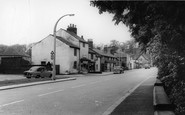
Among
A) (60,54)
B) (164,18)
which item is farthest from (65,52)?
(164,18)

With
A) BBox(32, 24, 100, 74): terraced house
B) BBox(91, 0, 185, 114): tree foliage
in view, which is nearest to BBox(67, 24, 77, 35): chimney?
BBox(32, 24, 100, 74): terraced house

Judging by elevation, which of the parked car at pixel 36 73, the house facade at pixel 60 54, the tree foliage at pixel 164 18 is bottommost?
the parked car at pixel 36 73

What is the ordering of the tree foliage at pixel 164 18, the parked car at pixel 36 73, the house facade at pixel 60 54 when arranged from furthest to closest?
the house facade at pixel 60 54 < the parked car at pixel 36 73 < the tree foliage at pixel 164 18

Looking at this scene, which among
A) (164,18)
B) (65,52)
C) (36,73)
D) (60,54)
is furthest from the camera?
(60,54)

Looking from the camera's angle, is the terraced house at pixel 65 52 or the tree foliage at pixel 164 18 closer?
the tree foliage at pixel 164 18

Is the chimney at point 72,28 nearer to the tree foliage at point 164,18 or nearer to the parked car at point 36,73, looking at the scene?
the parked car at point 36,73

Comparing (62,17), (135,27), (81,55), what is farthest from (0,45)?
(135,27)

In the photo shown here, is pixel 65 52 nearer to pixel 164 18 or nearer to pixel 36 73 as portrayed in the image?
pixel 36 73

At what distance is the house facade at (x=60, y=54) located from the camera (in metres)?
53.8

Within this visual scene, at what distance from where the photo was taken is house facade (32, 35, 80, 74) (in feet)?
177

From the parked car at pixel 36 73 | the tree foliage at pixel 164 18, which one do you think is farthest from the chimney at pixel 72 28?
the tree foliage at pixel 164 18

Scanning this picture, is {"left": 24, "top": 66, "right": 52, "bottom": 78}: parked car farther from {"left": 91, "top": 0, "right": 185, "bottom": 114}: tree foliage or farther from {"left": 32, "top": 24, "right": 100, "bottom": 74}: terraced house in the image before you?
{"left": 91, "top": 0, "right": 185, "bottom": 114}: tree foliage

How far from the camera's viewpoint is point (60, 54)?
180 feet

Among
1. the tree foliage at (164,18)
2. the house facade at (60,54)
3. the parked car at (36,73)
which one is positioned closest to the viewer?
the tree foliage at (164,18)
